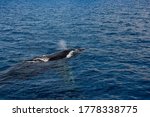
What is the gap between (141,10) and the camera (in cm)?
8581

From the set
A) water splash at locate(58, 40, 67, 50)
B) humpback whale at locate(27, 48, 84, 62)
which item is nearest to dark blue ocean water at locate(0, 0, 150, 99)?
water splash at locate(58, 40, 67, 50)

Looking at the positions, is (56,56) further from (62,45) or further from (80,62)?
(62,45)

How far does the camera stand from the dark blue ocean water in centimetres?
→ 2914

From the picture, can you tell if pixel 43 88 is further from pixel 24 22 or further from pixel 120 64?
pixel 24 22

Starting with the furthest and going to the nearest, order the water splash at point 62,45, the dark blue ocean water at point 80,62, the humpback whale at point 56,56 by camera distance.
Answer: the water splash at point 62,45, the humpback whale at point 56,56, the dark blue ocean water at point 80,62

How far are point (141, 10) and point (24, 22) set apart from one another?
3150 cm

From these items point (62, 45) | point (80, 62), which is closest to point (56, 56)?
point (80, 62)

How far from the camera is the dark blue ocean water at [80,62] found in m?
29.1

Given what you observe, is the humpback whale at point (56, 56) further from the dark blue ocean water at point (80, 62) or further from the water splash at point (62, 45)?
the water splash at point (62, 45)

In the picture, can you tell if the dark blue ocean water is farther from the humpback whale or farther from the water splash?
the humpback whale

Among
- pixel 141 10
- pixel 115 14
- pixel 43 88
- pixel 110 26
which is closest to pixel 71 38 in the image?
pixel 110 26

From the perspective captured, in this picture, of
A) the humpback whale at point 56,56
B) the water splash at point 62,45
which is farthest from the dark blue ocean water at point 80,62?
the humpback whale at point 56,56

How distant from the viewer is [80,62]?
3791cm

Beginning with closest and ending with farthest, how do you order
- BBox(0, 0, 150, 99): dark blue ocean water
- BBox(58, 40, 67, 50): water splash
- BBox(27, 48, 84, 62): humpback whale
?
BBox(0, 0, 150, 99): dark blue ocean water → BBox(27, 48, 84, 62): humpback whale → BBox(58, 40, 67, 50): water splash
